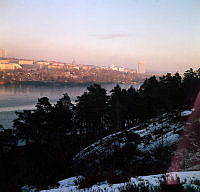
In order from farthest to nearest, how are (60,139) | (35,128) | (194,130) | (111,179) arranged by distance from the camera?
(60,139) < (35,128) < (194,130) < (111,179)

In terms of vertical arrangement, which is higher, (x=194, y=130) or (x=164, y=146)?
(x=194, y=130)

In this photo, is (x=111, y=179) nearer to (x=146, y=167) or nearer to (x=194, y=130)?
(x=194, y=130)

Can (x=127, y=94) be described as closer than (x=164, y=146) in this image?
No

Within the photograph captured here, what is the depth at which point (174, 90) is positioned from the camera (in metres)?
28.4

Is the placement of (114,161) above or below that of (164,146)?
below

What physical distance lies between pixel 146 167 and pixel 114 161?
2565 mm

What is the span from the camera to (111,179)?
6.31 metres

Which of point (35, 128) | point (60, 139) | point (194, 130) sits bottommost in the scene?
point (60, 139)

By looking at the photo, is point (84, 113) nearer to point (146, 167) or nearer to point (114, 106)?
point (114, 106)

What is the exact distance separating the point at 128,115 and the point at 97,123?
4647 millimetres

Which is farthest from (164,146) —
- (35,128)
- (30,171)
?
(35,128)

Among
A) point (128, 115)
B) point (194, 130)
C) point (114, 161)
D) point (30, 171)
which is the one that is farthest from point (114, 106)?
point (194, 130)

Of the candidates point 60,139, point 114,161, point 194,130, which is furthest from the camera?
point 60,139

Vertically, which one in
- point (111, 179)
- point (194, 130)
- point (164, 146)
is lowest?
point (164, 146)
